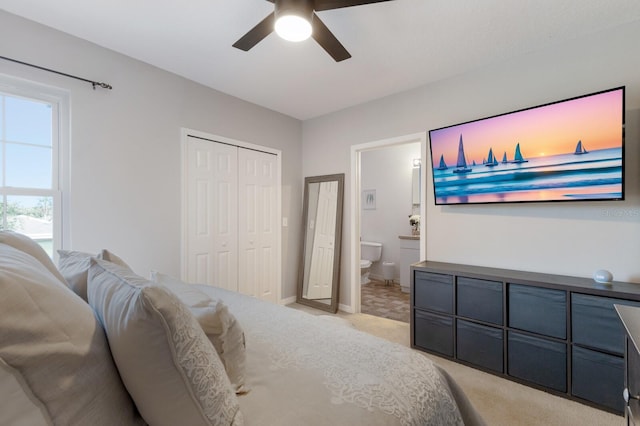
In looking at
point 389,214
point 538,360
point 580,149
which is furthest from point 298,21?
Answer: point 389,214

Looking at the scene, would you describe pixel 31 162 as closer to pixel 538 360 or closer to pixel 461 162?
pixel 461 162

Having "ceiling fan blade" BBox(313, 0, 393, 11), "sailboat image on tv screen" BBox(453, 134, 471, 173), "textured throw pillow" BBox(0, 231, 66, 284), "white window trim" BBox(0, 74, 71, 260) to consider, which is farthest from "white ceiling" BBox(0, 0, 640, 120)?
"textured throw pillow" BBox(0, 231, 66, 284)

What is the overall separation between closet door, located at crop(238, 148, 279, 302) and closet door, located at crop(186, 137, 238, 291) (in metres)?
0.09

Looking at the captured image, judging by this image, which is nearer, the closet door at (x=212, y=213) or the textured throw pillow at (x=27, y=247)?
the textured throw pillow at (x=27, y=247)

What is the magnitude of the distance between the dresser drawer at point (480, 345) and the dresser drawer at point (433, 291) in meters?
0.19

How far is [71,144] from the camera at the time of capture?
2334mm

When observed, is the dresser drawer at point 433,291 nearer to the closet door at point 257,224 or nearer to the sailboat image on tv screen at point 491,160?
the sailboat image on tv screen at point 491,160

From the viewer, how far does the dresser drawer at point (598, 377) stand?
1856 mm

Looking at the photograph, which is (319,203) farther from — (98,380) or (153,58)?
(98,380)

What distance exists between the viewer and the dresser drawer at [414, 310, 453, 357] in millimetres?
2592

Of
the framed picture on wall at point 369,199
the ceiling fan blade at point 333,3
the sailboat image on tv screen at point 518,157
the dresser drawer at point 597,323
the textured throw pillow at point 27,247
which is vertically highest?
the ceiling fan blade at point 333,3

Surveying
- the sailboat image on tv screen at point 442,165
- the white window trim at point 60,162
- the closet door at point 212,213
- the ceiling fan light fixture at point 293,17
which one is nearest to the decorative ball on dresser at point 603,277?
the sailboat image on tv screen at point 442,165

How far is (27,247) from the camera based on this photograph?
4.01ft

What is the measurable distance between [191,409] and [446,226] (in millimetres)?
2860
